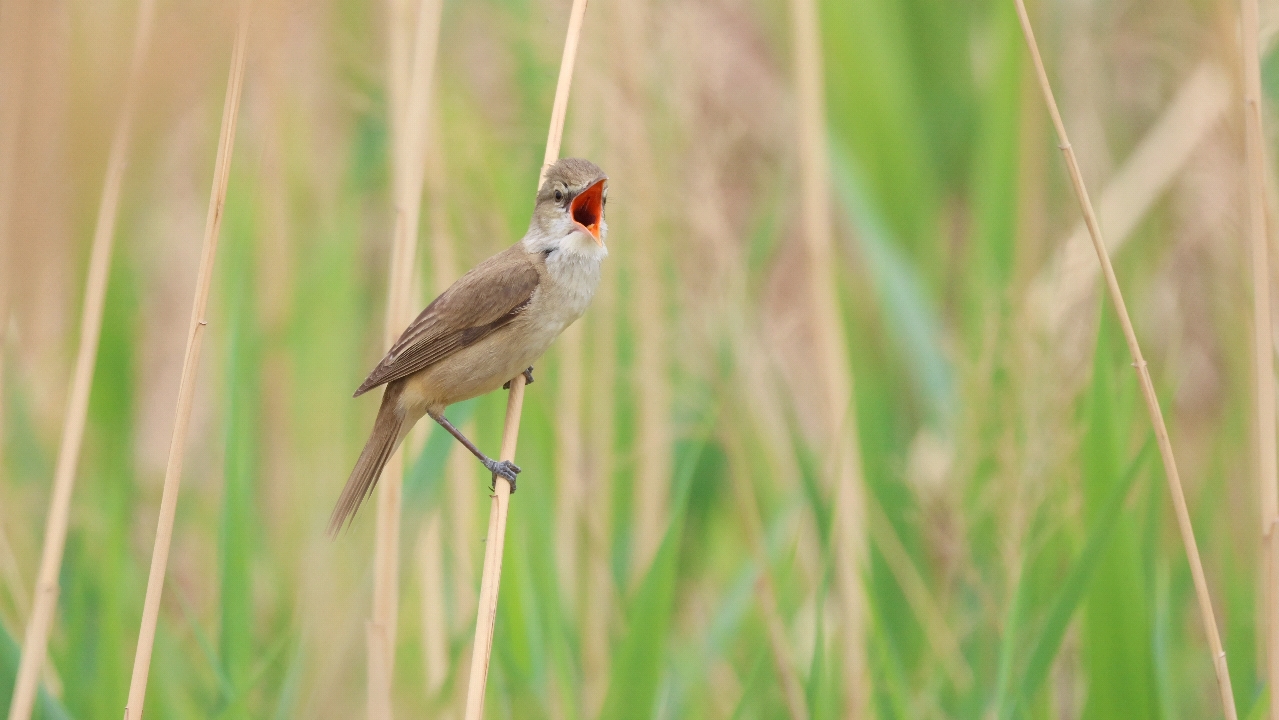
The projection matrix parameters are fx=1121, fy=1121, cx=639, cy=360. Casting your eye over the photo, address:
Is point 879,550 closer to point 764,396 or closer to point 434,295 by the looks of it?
point 764,396

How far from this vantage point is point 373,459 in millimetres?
2660

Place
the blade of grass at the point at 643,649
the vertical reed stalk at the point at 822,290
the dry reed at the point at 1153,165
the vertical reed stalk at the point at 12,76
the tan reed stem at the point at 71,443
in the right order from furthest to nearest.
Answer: the dry reed at the point at 1153,165, the vertical reed stalk at the point at 822,290, the blade of grass at the point at 643,649, the tan reed stem at the point at 71,443, the vertical reed stalk at the point at 12,76

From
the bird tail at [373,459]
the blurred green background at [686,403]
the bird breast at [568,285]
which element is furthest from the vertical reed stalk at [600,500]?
the bird tail at [373,459]

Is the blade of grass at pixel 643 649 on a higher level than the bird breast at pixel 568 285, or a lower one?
lower

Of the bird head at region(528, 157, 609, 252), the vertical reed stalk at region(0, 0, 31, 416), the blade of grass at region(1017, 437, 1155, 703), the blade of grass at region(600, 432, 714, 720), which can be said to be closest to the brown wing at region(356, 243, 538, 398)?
the bird head at region(528, 157, 609, 252)

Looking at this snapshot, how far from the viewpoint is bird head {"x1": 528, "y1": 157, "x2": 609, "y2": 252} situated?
109 inches

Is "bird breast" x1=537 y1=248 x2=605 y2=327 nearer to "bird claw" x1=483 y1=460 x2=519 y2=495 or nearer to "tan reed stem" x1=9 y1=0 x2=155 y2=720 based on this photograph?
"bird claw" x1=483 y1=460 x2=519 y2=495

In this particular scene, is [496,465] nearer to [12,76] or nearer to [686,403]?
[686,403]

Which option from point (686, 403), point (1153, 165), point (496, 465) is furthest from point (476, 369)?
point (1153, 165)

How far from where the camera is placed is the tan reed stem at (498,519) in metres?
2.02

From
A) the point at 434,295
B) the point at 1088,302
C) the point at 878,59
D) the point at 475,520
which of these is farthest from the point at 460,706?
the point at 878,59

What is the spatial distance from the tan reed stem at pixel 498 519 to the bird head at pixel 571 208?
196 millimetres

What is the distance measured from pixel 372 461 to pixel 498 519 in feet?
1.93

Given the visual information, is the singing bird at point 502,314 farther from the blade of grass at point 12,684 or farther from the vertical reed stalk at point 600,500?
the blade of grass at point 12,684
